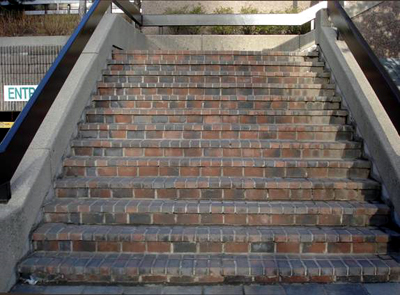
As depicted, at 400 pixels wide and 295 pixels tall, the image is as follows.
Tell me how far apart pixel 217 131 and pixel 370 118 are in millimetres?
1699

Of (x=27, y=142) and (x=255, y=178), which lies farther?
(x=255, y=178)

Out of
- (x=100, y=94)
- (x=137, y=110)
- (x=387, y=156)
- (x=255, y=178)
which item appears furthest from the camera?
(x=100, y=94)

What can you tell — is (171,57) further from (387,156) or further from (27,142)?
(387,156)

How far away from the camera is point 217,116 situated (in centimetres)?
442

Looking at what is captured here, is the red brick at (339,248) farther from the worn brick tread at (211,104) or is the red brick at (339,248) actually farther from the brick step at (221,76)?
Result: the brick step at (221,76)

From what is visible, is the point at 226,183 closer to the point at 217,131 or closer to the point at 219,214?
the point at 219,214

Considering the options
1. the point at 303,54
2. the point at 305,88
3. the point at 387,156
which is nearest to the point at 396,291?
the point at 387,156

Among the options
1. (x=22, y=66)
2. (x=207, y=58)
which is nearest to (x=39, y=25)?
(x=22, y=66)

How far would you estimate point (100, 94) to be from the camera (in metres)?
4.89

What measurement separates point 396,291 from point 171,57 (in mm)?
4417

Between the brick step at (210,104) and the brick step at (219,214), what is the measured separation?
1.74m

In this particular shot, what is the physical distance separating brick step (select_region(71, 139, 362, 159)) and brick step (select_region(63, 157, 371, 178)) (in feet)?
0.53

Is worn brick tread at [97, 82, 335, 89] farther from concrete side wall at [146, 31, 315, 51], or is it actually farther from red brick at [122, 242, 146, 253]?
concrete side wall at [146, 31, 315, 51]

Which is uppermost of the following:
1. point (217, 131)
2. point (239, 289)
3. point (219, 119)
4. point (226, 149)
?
point (219, 119)
